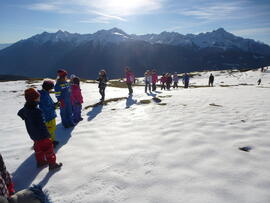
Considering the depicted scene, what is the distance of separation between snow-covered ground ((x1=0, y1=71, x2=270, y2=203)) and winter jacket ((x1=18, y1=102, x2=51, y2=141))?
3.45 ft

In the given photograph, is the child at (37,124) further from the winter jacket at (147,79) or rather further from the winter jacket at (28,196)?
the winter jacket at (147,79)

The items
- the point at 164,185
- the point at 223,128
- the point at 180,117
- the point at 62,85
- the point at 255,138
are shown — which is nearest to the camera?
the point at 164,185

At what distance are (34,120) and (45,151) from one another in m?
0.96

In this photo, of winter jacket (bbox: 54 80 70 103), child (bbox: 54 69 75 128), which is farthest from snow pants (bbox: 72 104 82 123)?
winter jacket (bbox: 54 80 70 103)

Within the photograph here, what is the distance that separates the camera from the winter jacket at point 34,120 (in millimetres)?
5840

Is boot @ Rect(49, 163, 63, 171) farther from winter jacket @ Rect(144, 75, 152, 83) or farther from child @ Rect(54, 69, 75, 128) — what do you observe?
winter jacket @ Rect(144, 75, 152, 83)

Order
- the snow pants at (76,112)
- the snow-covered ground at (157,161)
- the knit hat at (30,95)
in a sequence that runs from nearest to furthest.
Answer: the snow-covered ground at (157,161), the knit hat at (30,95), the snow pants at (76,112)

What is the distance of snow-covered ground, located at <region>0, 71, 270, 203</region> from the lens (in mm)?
4617

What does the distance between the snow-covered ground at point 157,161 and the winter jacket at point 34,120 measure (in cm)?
105

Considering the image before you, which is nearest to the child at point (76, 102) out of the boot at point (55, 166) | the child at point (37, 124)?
the child at point (37, 124)

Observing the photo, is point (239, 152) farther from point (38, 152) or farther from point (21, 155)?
point (21, 155)

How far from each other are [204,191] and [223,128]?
4.19 m

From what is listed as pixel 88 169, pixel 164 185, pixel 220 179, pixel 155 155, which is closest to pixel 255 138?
pixel 220 179

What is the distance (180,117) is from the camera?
396 inches
